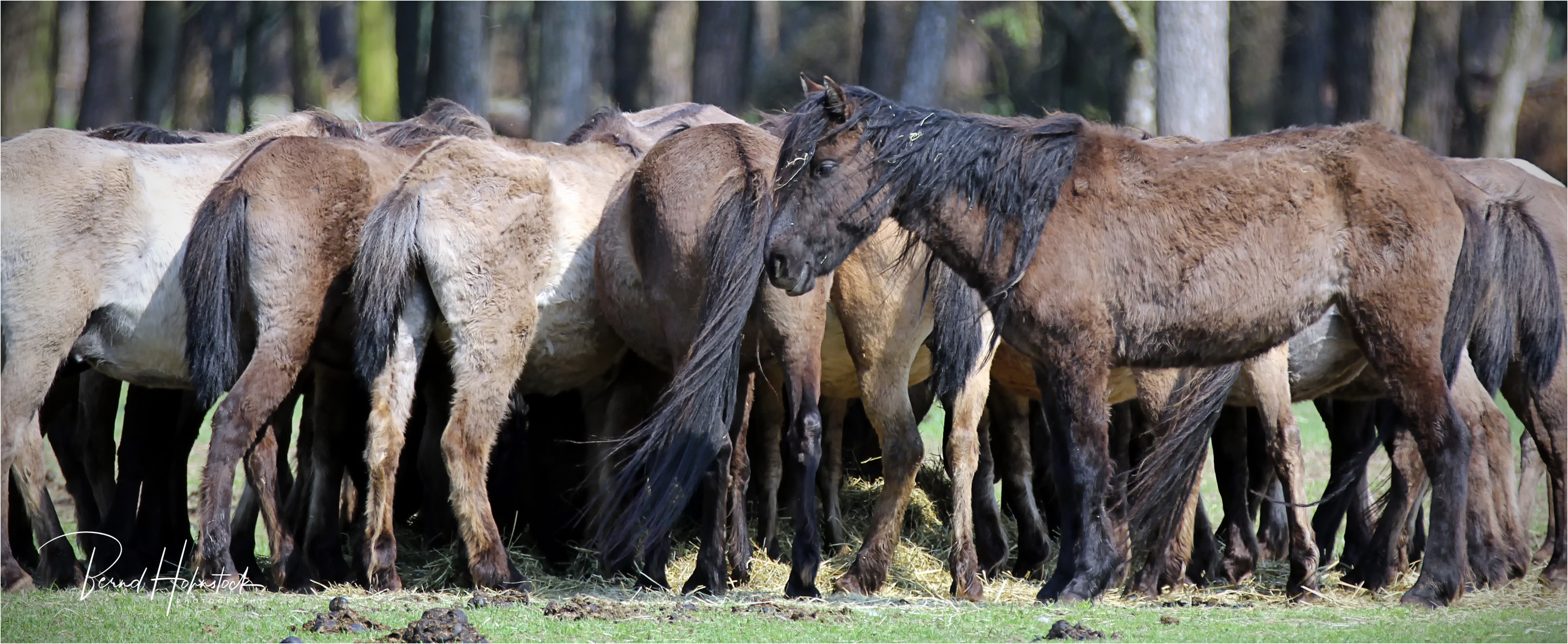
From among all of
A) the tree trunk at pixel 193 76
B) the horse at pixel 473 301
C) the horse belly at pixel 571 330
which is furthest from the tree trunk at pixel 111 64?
the horse belly at pixel 571 330

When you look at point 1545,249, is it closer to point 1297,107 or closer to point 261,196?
point 261,196

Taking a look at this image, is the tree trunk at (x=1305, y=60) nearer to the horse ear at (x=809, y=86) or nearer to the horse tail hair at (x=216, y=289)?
the horse ear at (x=809, y=86)

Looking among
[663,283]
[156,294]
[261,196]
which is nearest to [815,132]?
[663,283]

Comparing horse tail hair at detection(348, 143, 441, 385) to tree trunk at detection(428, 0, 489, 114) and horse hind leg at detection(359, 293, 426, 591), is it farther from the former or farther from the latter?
tree trunk at detection(428, 0, 489, 114)

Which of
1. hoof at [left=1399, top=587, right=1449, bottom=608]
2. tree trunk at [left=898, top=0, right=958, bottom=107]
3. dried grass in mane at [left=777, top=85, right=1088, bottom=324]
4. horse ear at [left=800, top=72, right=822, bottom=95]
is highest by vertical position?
tree trunk at [left=898, top=0, right=958, bottom=107]

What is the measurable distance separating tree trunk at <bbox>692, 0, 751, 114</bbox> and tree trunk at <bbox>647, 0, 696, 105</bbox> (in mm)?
1199

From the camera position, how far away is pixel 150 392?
291 inches

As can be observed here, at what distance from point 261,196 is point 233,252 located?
1.01 ft

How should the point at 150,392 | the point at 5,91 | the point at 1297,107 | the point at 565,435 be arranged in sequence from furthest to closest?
1. the point at 1297,107
2. the point at 5,91
3. the point at 565,435
4. the point at 150,392

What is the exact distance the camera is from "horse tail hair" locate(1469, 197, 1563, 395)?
668 centimetres

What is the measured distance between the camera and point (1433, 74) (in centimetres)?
1487

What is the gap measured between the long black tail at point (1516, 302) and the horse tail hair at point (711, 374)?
3.64 meters

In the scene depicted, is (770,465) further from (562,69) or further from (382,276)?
(562,69)

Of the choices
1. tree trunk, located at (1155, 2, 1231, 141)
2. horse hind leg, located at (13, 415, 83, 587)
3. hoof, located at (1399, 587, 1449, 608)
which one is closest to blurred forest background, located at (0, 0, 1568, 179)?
tree trunk, located at (1155, 2, 1231, 141)
